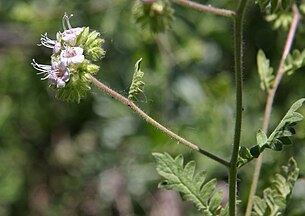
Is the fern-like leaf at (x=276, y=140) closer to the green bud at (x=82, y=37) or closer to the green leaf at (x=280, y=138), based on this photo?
the green leaf at (x=280, y=138)

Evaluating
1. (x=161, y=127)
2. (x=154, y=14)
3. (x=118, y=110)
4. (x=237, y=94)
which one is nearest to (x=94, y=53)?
(x=161, y=127)

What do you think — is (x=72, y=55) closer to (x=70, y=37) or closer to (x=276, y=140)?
(x=70, y=37)

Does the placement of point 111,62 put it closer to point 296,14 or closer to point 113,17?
point 113,17

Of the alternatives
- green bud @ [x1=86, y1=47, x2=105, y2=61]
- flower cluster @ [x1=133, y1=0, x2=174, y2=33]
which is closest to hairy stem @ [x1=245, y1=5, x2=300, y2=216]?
flower cluster @ [x1=133, y1=0, x2=174, y2=33]

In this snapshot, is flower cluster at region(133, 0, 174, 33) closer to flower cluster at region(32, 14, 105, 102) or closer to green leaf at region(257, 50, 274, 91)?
green leaf at region(257, 50, 274, 91)

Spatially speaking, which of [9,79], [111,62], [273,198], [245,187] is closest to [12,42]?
[9,79]
